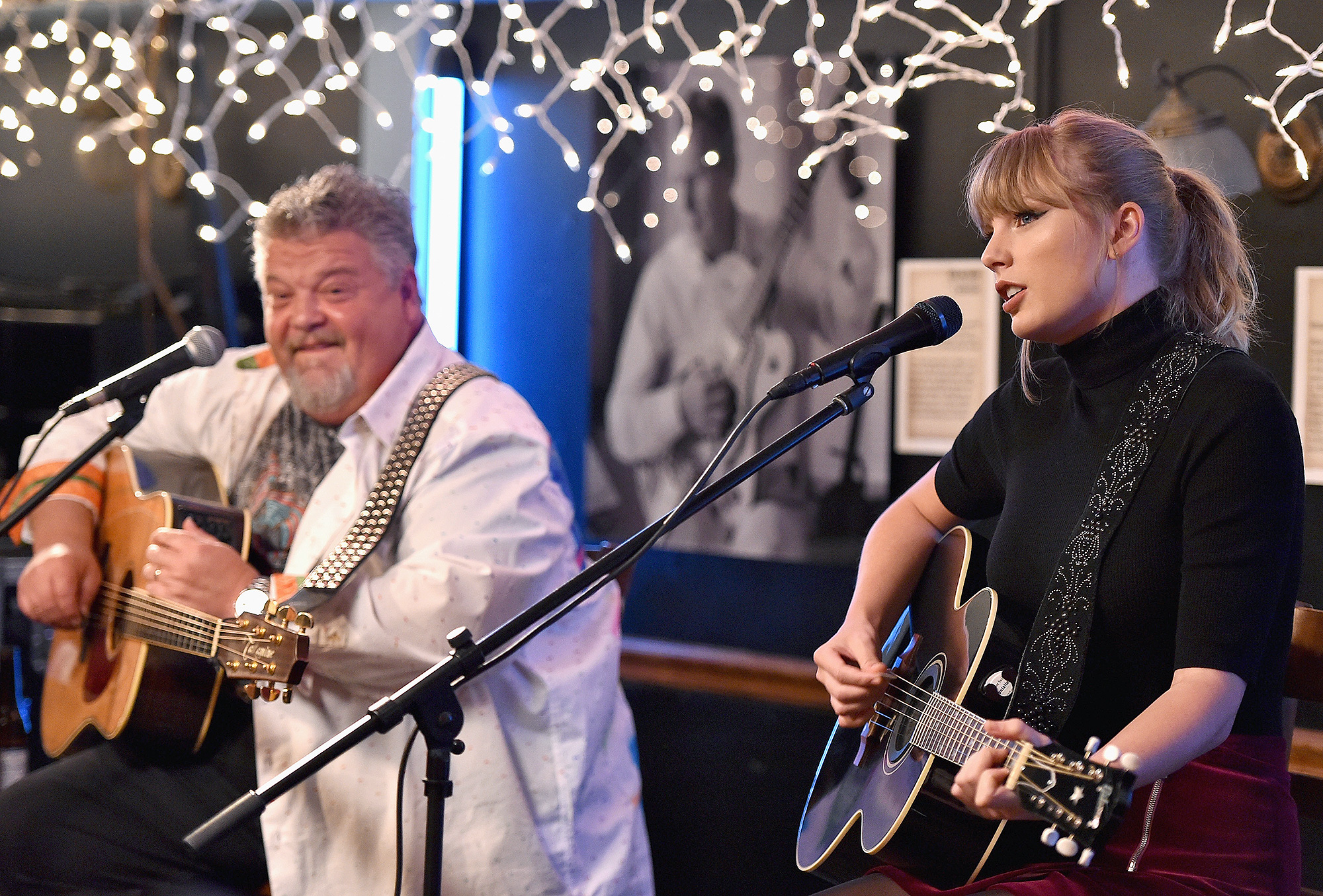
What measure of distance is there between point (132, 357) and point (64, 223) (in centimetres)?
51

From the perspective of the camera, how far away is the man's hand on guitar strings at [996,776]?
126 cm

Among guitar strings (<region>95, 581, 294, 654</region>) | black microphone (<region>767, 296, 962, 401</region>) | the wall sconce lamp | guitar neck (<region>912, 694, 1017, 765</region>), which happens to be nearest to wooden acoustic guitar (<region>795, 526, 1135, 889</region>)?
guitar neck (<region>912, 694, 1017, 765</region>)

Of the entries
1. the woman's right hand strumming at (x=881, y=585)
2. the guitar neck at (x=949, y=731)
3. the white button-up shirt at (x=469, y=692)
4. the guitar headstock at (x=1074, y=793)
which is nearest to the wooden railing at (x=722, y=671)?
the white button-up shirt at (x=469, y=692)

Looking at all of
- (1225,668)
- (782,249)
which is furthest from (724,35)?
(1225,668)

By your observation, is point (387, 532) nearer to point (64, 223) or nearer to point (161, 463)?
point (161, 463)

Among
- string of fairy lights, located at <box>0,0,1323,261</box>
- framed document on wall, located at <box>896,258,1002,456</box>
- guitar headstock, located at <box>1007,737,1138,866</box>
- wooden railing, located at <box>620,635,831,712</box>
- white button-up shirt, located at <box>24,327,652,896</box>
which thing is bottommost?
wooden railing, located at <box>620,635,831,712</box>

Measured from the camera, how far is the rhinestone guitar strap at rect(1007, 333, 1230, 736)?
1489 mm

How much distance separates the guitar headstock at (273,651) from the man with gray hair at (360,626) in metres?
0.10

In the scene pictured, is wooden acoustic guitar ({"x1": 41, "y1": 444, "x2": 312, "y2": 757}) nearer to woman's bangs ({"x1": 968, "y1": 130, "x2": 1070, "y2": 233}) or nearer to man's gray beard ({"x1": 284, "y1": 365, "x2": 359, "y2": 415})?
man's gray beard ({"x1": 284, "y1": 365, "x2": 359, "y2": 415})

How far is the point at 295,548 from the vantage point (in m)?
2.23

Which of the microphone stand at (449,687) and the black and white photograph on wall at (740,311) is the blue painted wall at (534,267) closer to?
the black and white photograph on wall at (740,311)

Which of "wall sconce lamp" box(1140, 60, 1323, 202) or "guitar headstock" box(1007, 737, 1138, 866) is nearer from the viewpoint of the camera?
"guitar headstock" box(1007, 737, 1138, 866)

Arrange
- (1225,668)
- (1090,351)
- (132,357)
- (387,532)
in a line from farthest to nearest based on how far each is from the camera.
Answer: (132,357) → (387,532) → (1090,351) → (1225,668)

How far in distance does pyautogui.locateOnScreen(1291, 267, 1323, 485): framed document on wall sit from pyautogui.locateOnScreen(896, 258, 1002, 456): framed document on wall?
0.64 metres
